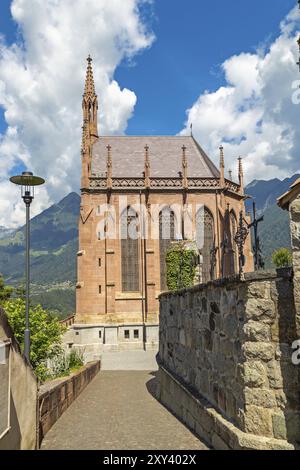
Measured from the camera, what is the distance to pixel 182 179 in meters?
37.0

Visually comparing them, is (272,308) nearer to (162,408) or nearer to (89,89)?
(162,408)

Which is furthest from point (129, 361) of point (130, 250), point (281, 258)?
point (281, 258)

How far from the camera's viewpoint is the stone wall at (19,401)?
5809 mm

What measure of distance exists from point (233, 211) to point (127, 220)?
10.6m

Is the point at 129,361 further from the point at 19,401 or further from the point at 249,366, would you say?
the point at 249,366

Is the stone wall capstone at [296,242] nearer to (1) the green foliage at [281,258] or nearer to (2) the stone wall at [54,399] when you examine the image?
(2) the stone wall at [54,399]

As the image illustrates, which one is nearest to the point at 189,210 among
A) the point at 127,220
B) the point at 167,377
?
the point at 127,220

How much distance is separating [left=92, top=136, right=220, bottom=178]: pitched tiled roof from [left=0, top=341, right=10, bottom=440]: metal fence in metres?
32.8

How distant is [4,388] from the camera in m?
5.58

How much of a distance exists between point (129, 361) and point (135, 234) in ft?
38.6

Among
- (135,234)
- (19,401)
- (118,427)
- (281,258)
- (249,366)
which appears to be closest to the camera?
(249,366)

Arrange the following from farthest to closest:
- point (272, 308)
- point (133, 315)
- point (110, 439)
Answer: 1. point (133, 315)
2. point (110, 439)
3. point (272, 308)

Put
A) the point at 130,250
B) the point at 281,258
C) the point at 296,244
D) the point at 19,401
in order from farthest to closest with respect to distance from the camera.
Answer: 1. the point at 281,258
2. the point at 130,250
3. the point at 19,401
4. the point at 296,244

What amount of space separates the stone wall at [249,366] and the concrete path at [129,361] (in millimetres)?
18489
